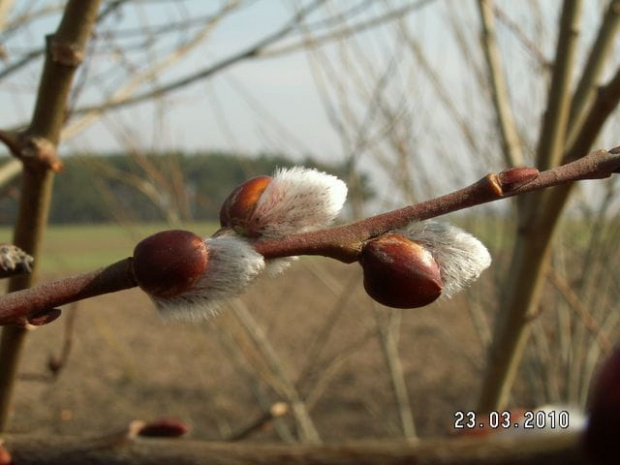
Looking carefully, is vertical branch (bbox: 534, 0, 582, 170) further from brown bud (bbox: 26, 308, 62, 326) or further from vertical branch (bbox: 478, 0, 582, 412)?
brown bud (bbox: 26, 308, 62, 326)

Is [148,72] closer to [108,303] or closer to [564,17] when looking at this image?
[564,17]

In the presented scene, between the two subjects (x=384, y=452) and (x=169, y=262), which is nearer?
(x=384, y=452)

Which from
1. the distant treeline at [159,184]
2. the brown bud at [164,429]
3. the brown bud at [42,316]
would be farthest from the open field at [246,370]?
the brown bud at [42,316]

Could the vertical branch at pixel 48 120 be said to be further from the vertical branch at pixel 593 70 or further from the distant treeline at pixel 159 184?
the vertical branch at pixel 593 70

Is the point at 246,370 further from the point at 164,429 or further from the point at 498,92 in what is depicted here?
the point at 164,429

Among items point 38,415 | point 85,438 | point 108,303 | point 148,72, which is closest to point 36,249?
point 85,438

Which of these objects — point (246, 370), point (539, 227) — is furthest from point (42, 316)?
point (246, 370)
